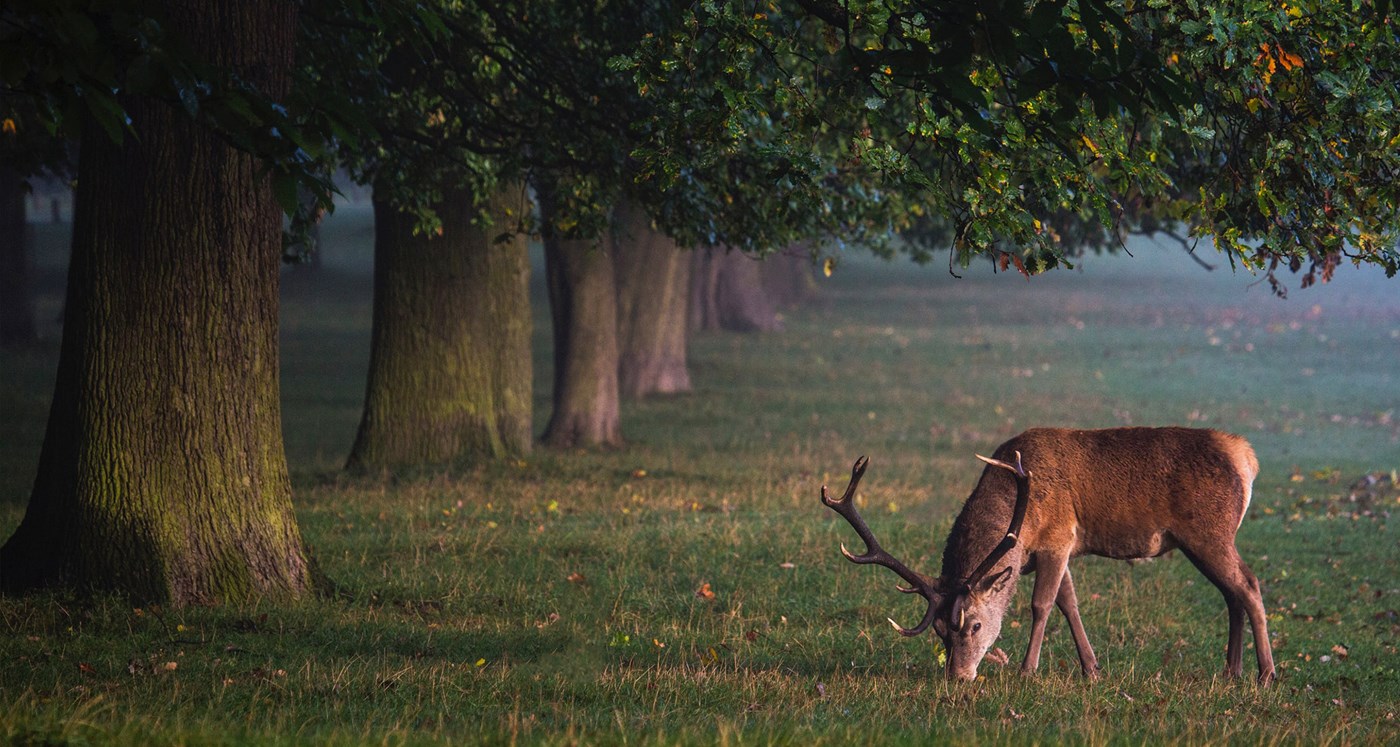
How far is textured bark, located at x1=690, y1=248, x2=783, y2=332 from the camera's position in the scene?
4422cm

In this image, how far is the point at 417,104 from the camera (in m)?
14.4

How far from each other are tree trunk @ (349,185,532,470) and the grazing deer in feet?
28.2

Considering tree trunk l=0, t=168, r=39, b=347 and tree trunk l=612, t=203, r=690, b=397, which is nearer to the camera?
tree trunk l=612, t=203, r=690, b=397

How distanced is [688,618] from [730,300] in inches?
1365

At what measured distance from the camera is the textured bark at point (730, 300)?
4422cm

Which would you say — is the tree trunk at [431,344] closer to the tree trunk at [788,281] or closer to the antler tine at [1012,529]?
the antler tine at [1012,529]

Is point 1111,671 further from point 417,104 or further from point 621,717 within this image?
point 417,104

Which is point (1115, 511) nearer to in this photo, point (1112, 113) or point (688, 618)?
point (1112, 113)

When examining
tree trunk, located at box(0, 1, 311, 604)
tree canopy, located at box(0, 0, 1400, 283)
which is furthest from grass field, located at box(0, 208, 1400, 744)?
tree canopy, located at box(0, 0, 1400, 283)

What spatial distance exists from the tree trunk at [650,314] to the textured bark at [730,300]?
45.3 ft

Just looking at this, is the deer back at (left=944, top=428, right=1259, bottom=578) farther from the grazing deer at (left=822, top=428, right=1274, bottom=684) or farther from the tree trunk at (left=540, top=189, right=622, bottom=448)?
the tree trunk at (left=540, top=189, right=622, bottom=448)

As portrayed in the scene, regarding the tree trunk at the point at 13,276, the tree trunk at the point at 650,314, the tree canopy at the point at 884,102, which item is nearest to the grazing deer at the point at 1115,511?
the tree canopy at the point at 884,102

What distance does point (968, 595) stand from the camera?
884 cm

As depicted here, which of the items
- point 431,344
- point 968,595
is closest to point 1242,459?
point 968,595
